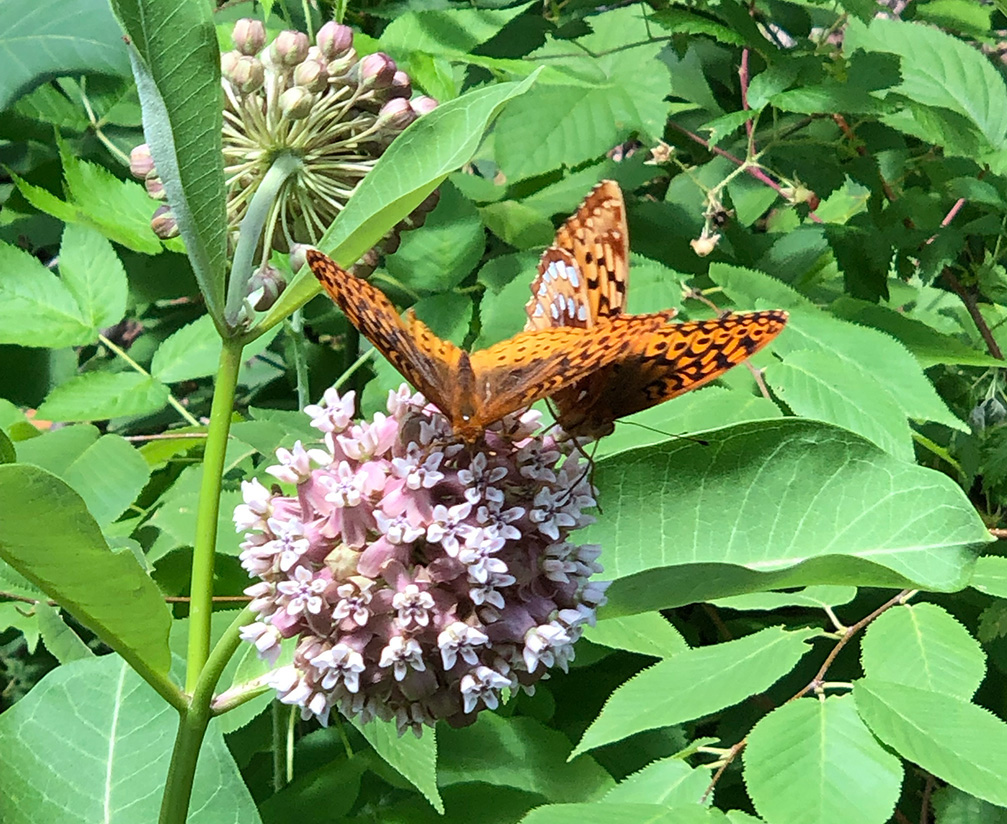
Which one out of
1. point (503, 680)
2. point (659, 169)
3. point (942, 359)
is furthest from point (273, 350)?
point (503, 680)

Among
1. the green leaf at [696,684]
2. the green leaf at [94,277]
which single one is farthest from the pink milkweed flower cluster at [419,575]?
the green leaf at [94,277]

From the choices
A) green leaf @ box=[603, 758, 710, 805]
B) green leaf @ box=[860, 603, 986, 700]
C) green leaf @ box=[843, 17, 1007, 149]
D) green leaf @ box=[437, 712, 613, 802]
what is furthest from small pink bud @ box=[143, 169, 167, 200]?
green leaf @ box=[843, 17, 1007, 149]

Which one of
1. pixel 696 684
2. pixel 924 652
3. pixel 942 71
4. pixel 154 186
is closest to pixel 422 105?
pixel 154 186

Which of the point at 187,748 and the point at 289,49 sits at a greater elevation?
the point at 289,49

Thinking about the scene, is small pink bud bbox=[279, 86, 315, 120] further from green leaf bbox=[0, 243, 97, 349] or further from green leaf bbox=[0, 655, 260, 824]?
green leaf bbox=[0, 243, 97, 349]

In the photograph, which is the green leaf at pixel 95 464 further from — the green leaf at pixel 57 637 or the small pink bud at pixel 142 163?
the small pink bud at pixel 142 163

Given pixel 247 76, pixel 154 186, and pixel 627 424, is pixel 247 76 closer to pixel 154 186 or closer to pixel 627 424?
pixel 154 186
